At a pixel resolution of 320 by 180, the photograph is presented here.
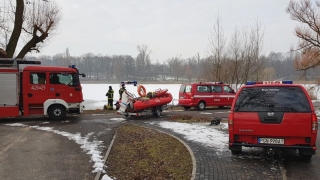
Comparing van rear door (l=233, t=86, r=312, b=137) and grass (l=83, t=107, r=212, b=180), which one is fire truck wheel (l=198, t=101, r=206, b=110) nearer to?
grass (l=83, t=107, r=212, b=180)

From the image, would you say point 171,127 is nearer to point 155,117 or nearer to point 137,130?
point 137,130

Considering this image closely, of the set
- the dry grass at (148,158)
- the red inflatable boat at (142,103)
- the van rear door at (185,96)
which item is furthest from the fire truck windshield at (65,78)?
the van rear door at (185,96)

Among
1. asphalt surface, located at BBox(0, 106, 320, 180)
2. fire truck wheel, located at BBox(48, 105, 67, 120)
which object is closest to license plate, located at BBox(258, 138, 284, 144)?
asphalt surface, located at BBox(0, 106, 320, 180)

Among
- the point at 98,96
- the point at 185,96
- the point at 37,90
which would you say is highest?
the point at 37,90

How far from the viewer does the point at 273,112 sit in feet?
21.8

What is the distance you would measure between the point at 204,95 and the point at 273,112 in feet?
46.7

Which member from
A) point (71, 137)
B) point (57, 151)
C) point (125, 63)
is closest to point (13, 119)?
point (71, 137)

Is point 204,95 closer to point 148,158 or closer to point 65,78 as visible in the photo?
point 65,78

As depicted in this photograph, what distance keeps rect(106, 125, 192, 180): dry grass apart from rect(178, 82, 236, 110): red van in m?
10.4

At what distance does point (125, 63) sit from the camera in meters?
118

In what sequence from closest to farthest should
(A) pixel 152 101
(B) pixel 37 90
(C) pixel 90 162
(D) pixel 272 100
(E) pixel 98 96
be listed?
(D) pixel 272 100, (C) pixel 90 162, (B) pixel 37 90, (A) pixel 152 101, (E) pixel 98 96

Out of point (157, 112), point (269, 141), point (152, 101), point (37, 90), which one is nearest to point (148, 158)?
point (269, 141)

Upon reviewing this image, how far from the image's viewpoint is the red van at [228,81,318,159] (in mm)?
6457

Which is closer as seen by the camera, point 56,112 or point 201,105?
point 56,112
